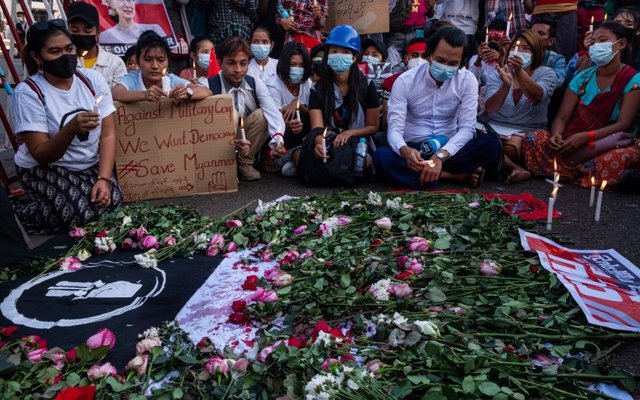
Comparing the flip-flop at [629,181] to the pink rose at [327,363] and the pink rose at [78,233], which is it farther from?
the pink rose at [78,233]

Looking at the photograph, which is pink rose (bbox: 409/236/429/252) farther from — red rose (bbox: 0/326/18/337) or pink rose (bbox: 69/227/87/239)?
pink rose (bbox: 69/227/87/239)

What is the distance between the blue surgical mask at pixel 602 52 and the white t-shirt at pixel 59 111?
4073 millimetres

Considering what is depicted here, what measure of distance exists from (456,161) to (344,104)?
1.19 m

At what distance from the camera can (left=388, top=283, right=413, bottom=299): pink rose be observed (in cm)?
239

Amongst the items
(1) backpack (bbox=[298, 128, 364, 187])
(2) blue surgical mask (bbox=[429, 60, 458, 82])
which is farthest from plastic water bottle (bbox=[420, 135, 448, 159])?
(1) backpack (bbox=[298, 128, 364, 187])

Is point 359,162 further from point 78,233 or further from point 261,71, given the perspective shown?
point 78,233

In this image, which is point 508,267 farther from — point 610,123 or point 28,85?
point 28,85

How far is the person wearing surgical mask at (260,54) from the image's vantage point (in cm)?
593

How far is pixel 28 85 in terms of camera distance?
12.8 feet

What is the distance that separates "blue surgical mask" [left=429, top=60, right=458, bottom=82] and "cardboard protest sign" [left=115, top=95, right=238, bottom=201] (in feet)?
5.79

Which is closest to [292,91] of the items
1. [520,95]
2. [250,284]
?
[520,95]

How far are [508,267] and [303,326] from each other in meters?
1.08

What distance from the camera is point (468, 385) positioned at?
1715mm

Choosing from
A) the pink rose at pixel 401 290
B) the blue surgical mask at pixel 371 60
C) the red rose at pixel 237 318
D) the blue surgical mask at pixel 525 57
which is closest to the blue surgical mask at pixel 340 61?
the blue surgical mask at pixel 371 60
